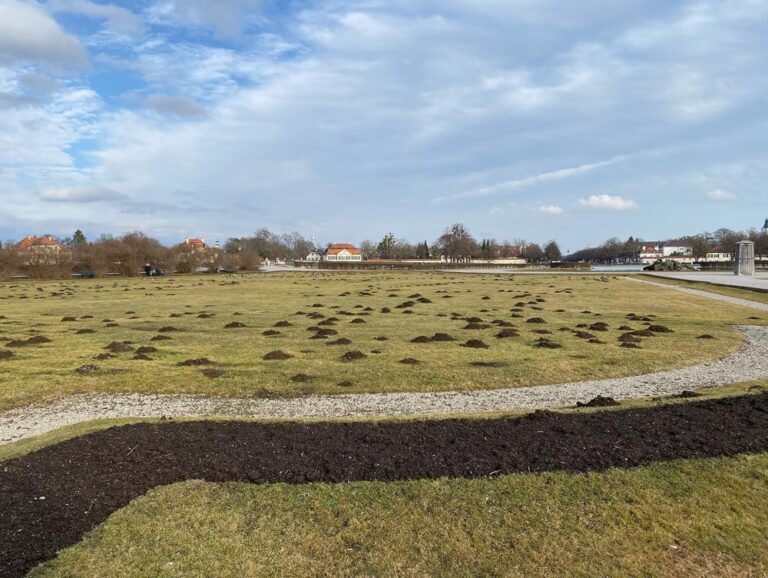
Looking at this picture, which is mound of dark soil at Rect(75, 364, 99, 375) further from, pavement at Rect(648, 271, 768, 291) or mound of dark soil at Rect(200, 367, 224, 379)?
pavement at Rect(648, 271, 768, 291)

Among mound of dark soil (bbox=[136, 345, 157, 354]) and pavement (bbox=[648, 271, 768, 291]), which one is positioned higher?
pavement (bbox=[648, 271, 768, 291])

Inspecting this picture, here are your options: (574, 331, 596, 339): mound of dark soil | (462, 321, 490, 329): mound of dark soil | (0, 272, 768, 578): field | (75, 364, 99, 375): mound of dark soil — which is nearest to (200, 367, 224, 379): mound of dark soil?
(0, 272, 768, 578): field

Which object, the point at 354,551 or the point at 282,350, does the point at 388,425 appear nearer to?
the point at 354,551

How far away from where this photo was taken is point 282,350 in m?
17.3

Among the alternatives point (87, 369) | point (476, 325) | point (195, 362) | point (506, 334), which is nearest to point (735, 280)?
point (476, 325)

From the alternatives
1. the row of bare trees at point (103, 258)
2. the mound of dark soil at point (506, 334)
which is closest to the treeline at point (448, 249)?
the row of bare trees at point (103, 258)

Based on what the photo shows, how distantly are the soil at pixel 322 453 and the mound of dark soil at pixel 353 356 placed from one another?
695 cm

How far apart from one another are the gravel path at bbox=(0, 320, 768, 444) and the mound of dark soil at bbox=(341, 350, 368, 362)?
3781 mm

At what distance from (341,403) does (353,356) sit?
4620mm

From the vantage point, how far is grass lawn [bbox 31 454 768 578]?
478 cm

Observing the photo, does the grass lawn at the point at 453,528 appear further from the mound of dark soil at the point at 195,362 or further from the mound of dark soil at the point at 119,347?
the mound of dark soil at the point at 119,347

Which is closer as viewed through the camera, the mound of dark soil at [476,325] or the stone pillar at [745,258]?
the mound of dark soil at [476,325]

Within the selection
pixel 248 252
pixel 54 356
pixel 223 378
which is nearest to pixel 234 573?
pixel 223 378

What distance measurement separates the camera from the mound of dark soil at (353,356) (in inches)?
616
